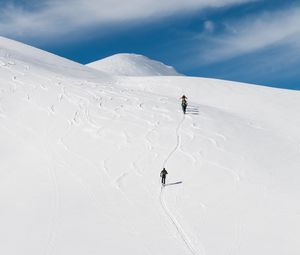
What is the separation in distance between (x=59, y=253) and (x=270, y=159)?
15.0m

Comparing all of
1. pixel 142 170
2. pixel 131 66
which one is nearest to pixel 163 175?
pixel 142 170

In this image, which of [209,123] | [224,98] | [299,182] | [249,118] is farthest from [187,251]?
[224,98]

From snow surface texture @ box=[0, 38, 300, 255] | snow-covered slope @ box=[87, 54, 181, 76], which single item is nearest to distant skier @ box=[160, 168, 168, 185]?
snow surface texture @ box=[0, 38, 300, 255]

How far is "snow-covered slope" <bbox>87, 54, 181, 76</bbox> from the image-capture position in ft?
456

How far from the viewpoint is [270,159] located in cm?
2633

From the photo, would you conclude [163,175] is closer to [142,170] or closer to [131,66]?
[142,170]

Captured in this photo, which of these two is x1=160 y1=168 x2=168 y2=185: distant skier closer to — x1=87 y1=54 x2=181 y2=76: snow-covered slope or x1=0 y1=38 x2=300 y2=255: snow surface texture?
x1=0 y1=38 x2=300 y2=255: snow surface texture

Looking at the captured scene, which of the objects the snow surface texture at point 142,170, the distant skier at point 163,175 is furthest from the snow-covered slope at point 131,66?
the distant skier at point 163,175

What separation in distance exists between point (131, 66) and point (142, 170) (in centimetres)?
12513

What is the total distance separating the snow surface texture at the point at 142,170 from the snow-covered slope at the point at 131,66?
312 feet

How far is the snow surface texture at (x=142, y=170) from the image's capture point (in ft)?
54.4

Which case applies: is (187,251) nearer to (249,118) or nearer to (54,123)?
(54,123)

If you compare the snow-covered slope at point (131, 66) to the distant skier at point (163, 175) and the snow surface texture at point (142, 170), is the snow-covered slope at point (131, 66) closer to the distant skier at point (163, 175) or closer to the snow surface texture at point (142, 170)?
the snow surface texture at point (142, 170)

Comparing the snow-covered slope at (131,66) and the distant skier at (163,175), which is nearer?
the distant skier at (163,175)
